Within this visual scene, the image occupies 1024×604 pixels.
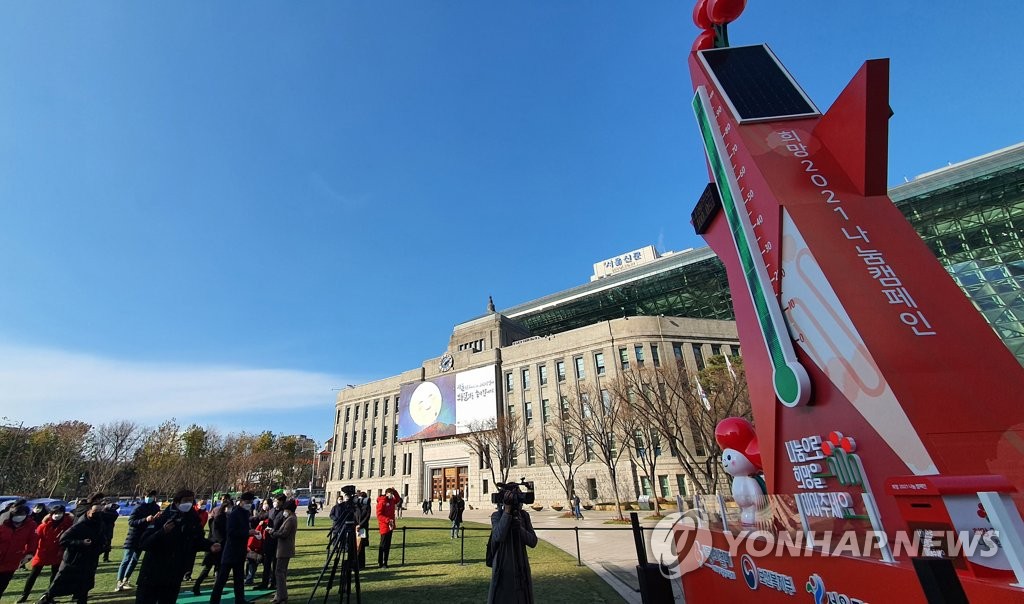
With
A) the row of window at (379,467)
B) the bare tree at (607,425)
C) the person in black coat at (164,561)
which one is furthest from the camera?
the row of window at (379,467)

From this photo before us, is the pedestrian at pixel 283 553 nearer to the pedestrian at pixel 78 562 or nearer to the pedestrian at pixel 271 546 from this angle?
the pedestrian at pixel 271 546

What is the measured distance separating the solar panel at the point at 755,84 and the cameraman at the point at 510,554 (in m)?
8.23

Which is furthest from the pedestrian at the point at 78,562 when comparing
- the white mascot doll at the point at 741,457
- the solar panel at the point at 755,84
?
the solar panel at the point at 755,84

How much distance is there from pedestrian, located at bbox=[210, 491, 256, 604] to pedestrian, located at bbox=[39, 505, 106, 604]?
1.75m

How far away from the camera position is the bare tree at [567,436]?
32219 mm

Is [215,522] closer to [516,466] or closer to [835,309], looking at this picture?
[835,309]

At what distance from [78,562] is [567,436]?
30294 mm

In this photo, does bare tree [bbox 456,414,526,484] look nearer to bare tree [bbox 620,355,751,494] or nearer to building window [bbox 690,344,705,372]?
bare tree [bbox 620,355,751,494]

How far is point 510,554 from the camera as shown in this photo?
4738mm

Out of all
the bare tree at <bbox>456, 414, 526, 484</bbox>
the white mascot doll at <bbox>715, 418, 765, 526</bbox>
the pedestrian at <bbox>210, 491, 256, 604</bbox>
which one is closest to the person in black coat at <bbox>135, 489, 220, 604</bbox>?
the pedestrian at <bbox>210, 491, 256, 604</bbox>

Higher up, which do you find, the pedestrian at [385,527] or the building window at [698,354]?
the building window at [698,354]

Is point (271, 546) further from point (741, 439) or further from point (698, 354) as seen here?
point (698, 354)

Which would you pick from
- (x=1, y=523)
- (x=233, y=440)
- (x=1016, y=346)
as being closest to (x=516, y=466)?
(x=1, y=523)

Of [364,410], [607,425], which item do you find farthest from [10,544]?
[364,410]
